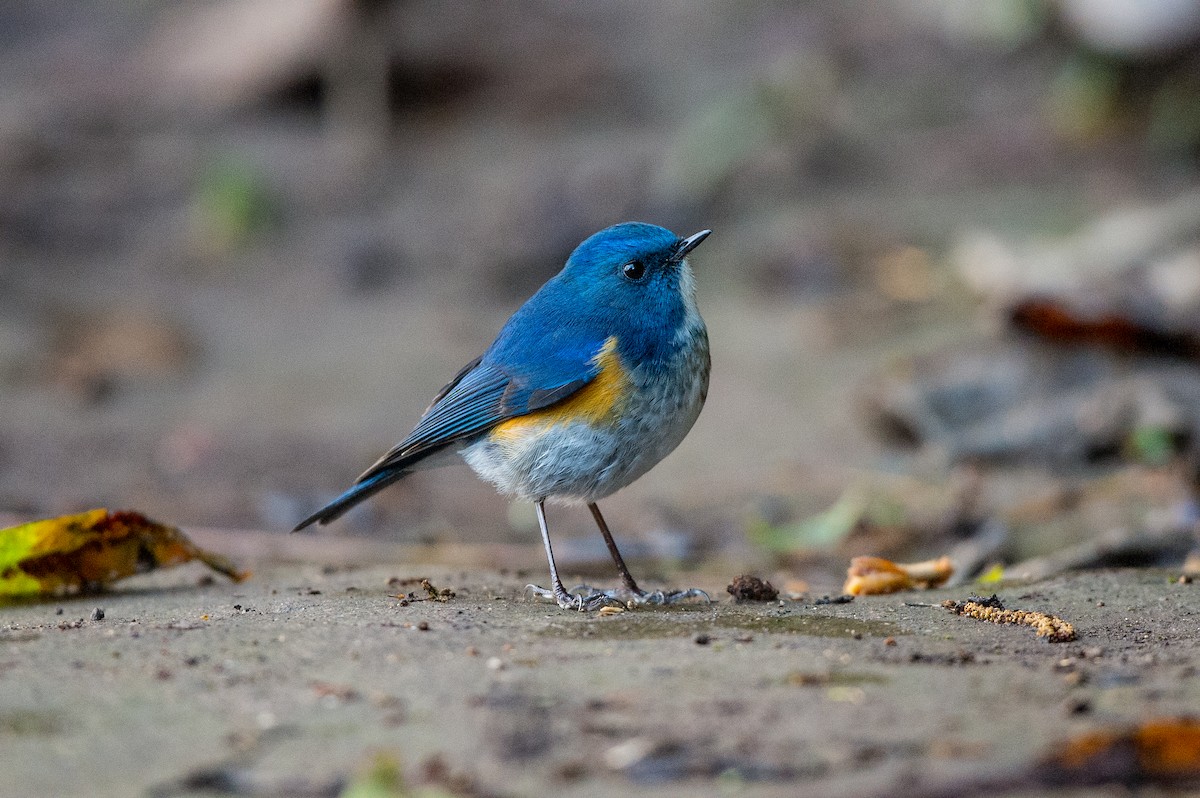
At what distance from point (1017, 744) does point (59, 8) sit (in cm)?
1307

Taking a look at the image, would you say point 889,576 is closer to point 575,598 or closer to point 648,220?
point 575,598

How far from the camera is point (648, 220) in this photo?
8.62 m

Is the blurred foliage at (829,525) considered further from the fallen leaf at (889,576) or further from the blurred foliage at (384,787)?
the blurred foliage at (384,787)

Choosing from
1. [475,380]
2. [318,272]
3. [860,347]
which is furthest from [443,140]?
[475,380]

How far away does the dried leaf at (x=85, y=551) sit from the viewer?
3.73 metres

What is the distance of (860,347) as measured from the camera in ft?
24.2

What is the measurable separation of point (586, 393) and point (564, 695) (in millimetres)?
1633

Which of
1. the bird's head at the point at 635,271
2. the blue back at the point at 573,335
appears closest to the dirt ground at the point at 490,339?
the blue back at the point at 573,335

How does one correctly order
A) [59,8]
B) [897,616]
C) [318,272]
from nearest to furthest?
1. [897,616]
2. [318,272]
3. [59,8]

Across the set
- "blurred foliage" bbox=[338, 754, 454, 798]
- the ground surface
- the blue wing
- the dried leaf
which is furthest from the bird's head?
"blurred foliage" bbox=[338, 754, 454, 798]

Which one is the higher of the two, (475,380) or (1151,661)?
(475,380)

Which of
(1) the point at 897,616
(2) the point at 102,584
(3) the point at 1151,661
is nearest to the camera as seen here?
(3) the point at 1151,661

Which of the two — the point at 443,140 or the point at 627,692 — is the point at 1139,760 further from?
the point at 443,140

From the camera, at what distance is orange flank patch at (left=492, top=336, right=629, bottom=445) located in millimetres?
4016
